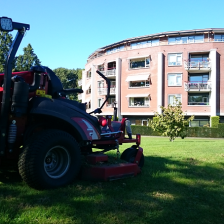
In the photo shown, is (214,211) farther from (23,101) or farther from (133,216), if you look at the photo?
(23,101)

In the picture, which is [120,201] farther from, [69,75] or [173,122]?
[69,75]

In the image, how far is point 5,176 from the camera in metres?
4.68

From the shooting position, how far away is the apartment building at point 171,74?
38062 millimetres

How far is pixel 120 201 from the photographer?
143 inches

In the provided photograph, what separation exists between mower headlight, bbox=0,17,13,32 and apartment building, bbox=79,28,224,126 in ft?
117

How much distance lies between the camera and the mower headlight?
3867mm

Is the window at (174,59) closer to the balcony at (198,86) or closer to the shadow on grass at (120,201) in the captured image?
the balcony at (198,86)

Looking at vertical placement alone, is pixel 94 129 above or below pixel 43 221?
above

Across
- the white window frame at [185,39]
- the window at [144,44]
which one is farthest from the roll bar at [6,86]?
the window at [144,44]

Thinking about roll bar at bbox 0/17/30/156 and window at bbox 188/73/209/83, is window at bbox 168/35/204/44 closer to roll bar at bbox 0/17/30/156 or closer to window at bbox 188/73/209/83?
window at bbox 188/73/209/83

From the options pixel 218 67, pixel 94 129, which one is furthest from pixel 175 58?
pixel 94 129

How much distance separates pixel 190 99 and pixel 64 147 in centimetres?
3738

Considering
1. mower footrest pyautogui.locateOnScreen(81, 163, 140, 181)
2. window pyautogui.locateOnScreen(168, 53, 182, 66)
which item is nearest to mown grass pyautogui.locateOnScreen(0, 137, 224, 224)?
mower footrest pyautogui.locateOnScreen(81, 163, 140, 181)

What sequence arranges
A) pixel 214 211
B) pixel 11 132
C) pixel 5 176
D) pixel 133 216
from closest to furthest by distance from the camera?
pixel 133 216
pixel 214 211
pixel 11 132
pixel 5 176
